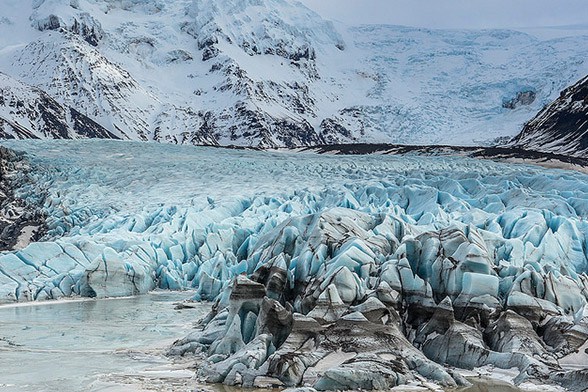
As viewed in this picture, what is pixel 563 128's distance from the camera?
54812 mm

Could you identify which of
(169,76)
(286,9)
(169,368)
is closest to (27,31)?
(169,76)

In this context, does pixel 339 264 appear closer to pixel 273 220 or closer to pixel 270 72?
pixel 273 220

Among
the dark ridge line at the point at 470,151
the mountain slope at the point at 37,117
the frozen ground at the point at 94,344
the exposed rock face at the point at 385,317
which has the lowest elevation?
the frozen ground at the point at 94,344

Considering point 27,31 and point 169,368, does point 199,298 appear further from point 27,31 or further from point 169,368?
point 27,31

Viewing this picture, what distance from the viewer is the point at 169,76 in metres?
109

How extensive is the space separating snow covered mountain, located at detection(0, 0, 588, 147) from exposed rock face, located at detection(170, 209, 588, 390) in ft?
219

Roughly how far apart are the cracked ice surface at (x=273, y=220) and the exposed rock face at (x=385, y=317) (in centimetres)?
7

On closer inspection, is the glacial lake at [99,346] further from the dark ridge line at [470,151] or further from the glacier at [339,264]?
the dark ridge line at [470,151]

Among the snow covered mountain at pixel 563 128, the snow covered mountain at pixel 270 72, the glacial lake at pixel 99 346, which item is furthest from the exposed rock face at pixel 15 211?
the snow covered mountain at pixel 270 72

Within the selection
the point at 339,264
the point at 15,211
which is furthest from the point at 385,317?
the point at 15,211

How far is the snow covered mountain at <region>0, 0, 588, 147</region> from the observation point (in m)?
87.4

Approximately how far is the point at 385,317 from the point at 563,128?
47852 mm

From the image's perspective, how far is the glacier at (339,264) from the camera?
34.4ft

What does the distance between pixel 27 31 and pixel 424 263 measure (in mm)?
112492
